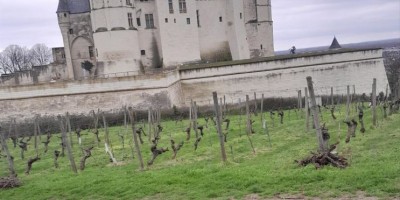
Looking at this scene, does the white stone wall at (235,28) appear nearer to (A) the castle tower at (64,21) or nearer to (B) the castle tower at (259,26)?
(B) the castle tower at (259,26)

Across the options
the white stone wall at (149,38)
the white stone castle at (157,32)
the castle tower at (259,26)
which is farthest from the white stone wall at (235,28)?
the white stone wall at (149,38)

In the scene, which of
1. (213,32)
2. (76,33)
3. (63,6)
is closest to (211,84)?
(213,32)

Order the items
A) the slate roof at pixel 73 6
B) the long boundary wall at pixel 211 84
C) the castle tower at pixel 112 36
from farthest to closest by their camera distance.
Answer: the slate roof at pixel 73 6 < the castle tower at pixel 112 36 < the long boundary wall at pixel 211 84

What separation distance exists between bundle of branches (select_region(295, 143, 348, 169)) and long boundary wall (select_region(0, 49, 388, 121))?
1802cm

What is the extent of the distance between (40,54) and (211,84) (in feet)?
158

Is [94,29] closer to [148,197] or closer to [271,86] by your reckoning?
[271,86]

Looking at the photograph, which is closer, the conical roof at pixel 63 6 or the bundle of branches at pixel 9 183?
the bundle of branches at pixel 9 183

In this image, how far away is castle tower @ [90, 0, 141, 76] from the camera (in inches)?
1266

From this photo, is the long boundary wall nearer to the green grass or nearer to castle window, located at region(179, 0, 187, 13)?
castle window, located at region(179, 0, 187, 13)

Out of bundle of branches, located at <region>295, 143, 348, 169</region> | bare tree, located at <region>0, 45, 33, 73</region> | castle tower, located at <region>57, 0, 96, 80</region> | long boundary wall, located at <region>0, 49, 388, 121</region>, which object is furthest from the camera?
bare tree, located at <region>0, 45, 33, 73</region>

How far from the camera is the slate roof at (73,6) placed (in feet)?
123

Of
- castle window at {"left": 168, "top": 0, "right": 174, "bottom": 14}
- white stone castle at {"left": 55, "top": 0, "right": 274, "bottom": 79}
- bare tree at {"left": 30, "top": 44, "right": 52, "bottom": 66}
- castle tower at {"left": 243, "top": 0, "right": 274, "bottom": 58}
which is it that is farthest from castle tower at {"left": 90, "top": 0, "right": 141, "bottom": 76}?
bare tree at {"left": 30, "top": 44, "right": 52, "bottom": 66}

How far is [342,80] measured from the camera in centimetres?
3125

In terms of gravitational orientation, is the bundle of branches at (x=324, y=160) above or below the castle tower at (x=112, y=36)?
below
